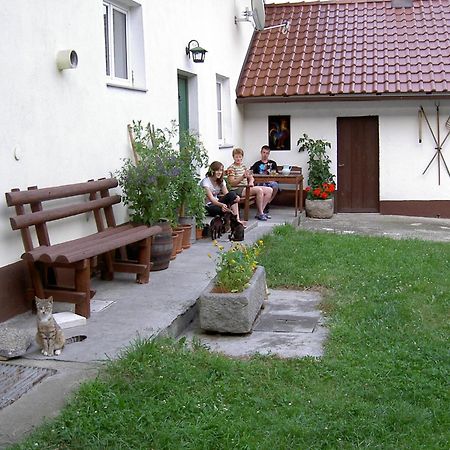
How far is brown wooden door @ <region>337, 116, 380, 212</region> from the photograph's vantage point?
48.0 ft

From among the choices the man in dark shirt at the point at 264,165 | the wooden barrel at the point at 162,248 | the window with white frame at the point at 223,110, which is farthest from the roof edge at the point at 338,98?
the wooden barrel at the point at 162,248

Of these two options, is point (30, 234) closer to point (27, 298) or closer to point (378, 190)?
point (27, 298)

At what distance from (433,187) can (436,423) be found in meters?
10.8

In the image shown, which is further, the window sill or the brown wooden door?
the brown wooden door

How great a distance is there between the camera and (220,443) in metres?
3.91

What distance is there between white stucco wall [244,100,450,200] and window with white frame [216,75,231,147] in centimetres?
146

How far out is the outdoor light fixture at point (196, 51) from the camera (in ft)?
35.0

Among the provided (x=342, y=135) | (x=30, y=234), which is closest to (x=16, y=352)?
(x=30, y=234)

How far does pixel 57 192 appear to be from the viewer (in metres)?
6.50

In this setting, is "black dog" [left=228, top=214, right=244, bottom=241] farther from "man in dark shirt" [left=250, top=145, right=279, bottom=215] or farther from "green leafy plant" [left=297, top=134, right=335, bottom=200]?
"green leafy plant" [left=297, top=134, right=335, bottom=200]

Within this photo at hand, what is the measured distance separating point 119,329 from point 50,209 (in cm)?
151

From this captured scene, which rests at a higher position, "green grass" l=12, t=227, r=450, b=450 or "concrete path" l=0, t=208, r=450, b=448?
"concrete path" l=0, t=208, r=450, b=448

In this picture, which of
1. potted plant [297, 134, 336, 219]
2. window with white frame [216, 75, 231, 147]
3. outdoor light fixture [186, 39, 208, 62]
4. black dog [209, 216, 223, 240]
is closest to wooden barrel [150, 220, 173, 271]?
black dog [209, 216, 223, 240]

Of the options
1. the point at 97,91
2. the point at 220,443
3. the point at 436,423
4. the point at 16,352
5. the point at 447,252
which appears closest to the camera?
the point at 220,443
